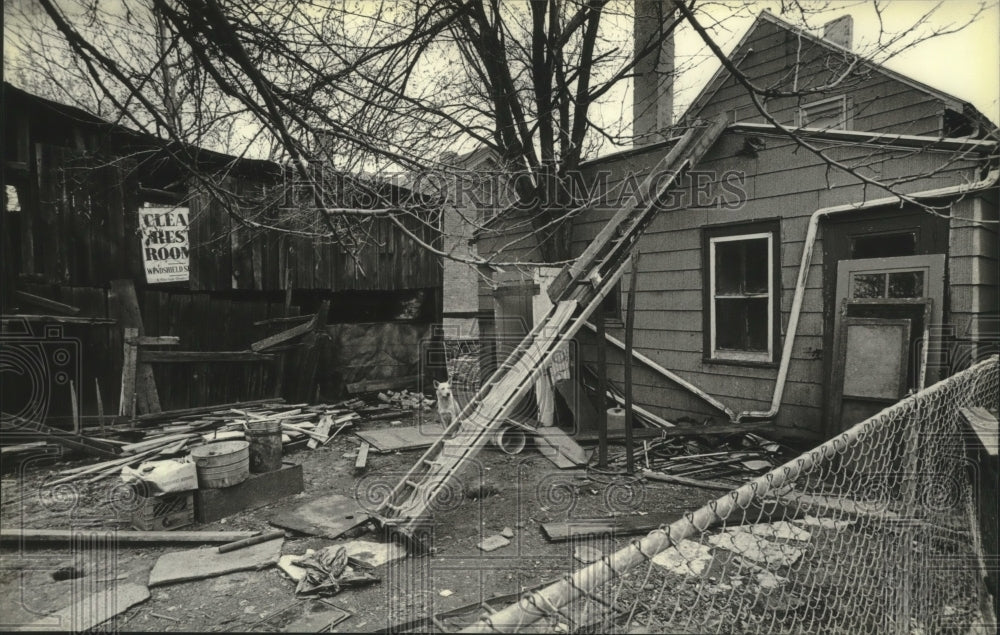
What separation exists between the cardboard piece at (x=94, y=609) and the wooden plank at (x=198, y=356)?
4964 millimetres

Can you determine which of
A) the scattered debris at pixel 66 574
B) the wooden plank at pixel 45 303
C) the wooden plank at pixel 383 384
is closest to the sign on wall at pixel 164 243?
the wooden plank at pixel 45 303

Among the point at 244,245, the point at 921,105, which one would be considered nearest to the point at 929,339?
the point at 921,105

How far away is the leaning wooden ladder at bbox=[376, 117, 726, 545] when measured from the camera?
4418 millimetres

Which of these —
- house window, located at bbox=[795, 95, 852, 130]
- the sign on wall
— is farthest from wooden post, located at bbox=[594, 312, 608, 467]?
the sign on wall

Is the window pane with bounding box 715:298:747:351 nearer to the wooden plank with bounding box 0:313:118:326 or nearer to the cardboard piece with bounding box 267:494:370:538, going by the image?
the cardboard piece with bounding box 267:494:370:538

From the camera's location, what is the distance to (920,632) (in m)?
2.97

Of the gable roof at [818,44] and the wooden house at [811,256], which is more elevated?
the gable roof at [818,44]

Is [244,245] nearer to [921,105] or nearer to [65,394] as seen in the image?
[65,394]

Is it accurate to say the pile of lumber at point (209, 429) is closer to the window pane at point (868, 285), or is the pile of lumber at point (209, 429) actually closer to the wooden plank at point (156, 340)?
the wooden plank at point (156, 340)

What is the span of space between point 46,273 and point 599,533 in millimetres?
8096

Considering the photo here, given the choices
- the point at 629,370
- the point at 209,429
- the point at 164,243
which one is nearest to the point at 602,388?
the point at 629,370

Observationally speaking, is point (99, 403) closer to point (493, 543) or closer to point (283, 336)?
point (283, 336)

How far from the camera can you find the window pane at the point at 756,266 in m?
6.56

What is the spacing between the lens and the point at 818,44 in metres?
6.54
